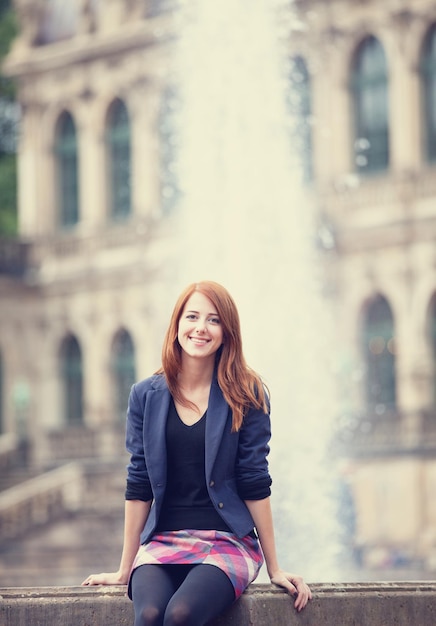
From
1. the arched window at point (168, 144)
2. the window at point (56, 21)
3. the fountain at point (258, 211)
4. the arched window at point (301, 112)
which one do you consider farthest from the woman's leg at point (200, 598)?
the window at point (56, 21)

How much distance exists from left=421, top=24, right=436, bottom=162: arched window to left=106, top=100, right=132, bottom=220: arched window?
805 cm

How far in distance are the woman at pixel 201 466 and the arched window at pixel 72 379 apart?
108ft

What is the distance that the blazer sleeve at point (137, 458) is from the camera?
21.7ft

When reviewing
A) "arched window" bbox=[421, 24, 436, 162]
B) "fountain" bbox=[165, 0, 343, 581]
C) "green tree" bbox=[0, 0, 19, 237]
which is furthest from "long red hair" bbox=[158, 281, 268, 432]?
"green tree" bbox=[0, 0, 19, 237]

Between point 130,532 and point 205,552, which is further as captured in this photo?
point 130,532

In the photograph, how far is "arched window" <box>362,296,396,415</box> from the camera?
1310 inches

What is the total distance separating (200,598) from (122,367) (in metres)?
32.8

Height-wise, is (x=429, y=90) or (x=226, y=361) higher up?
(x=429, y=90)

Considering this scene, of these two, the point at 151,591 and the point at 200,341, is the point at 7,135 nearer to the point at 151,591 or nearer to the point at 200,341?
the point at 200,341

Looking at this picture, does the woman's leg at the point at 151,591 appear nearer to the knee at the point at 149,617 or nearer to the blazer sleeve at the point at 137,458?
the knee at the point at 149,617

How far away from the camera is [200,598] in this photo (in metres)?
6.18

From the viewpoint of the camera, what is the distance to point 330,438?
28.9m

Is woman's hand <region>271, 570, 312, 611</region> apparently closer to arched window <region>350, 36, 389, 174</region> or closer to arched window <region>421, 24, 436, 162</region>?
arched window <region>421, 24, 436, 162</region>

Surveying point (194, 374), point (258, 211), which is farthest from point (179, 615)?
point (258, 211)
